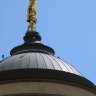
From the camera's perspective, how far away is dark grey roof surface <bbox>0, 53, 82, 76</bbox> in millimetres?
36094

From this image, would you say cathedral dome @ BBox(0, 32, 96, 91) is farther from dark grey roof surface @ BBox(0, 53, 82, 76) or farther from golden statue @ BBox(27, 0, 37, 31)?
golden statue @ BBox(27, 0, 37, 31)

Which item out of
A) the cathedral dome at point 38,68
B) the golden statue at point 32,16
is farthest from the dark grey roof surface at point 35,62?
the golden statue at point 32,16

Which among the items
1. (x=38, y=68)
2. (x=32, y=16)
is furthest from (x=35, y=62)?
(x=32, y=16)

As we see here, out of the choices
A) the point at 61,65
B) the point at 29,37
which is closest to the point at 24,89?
the point at 61,65

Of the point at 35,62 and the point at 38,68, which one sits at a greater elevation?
the point at 35,62

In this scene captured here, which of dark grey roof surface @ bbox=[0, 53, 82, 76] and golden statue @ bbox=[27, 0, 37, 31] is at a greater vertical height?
golden statue @ bbox=[27, 0, 37, 31]

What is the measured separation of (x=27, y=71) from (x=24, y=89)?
107cm

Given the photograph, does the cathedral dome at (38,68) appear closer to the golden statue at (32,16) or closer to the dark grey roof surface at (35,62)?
the dark grey roof surface at (35,62)

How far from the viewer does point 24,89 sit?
116 feet

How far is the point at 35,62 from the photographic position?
3638cm

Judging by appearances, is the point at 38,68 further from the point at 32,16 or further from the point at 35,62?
the point at 32,16

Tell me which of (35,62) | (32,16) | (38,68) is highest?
(32,16)

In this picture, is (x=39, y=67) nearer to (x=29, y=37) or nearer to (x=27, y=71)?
(x=27, y=71)

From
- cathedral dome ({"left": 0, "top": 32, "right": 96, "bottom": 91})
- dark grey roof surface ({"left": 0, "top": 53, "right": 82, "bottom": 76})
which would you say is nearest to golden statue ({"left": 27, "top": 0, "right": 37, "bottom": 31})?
cathedral dome ({"left": 0, "top": 32, "right": 96, "bottom": 91})
